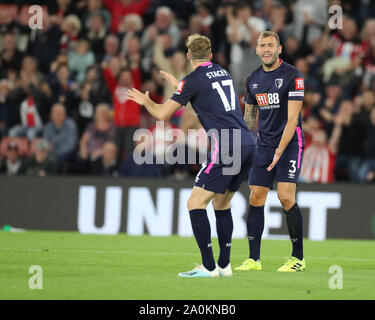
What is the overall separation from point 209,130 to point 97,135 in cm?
→ 817

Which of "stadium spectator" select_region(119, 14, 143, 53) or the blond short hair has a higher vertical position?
"stadium spectator" select_region(119, 14, 143, 53)

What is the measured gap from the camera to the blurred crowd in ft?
51.2

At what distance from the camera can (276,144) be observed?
9375mm

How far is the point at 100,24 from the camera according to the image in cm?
1797

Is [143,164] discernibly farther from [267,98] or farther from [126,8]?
[267,98]

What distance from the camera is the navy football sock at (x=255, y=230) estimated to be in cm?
941

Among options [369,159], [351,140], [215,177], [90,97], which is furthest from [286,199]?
[90,97]

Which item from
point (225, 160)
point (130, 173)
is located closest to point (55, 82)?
point (130, 173)

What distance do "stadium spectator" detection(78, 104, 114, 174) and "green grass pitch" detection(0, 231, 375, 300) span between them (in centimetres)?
227

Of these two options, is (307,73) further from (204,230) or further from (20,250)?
(204,230)

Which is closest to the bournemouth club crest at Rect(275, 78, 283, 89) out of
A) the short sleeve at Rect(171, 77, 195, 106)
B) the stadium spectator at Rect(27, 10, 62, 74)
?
the short sleeve at Rect(171, 77, 195, 106)

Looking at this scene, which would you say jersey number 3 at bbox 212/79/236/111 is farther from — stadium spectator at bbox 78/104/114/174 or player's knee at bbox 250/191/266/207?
stadium spectator at bbox 78/104/114/174

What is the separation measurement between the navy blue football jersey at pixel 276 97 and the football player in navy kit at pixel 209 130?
3.50 feet

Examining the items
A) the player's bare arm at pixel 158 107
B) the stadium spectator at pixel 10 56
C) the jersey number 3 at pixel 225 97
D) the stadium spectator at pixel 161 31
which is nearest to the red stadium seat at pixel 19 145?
the stadium spectator at pixel 10 56
